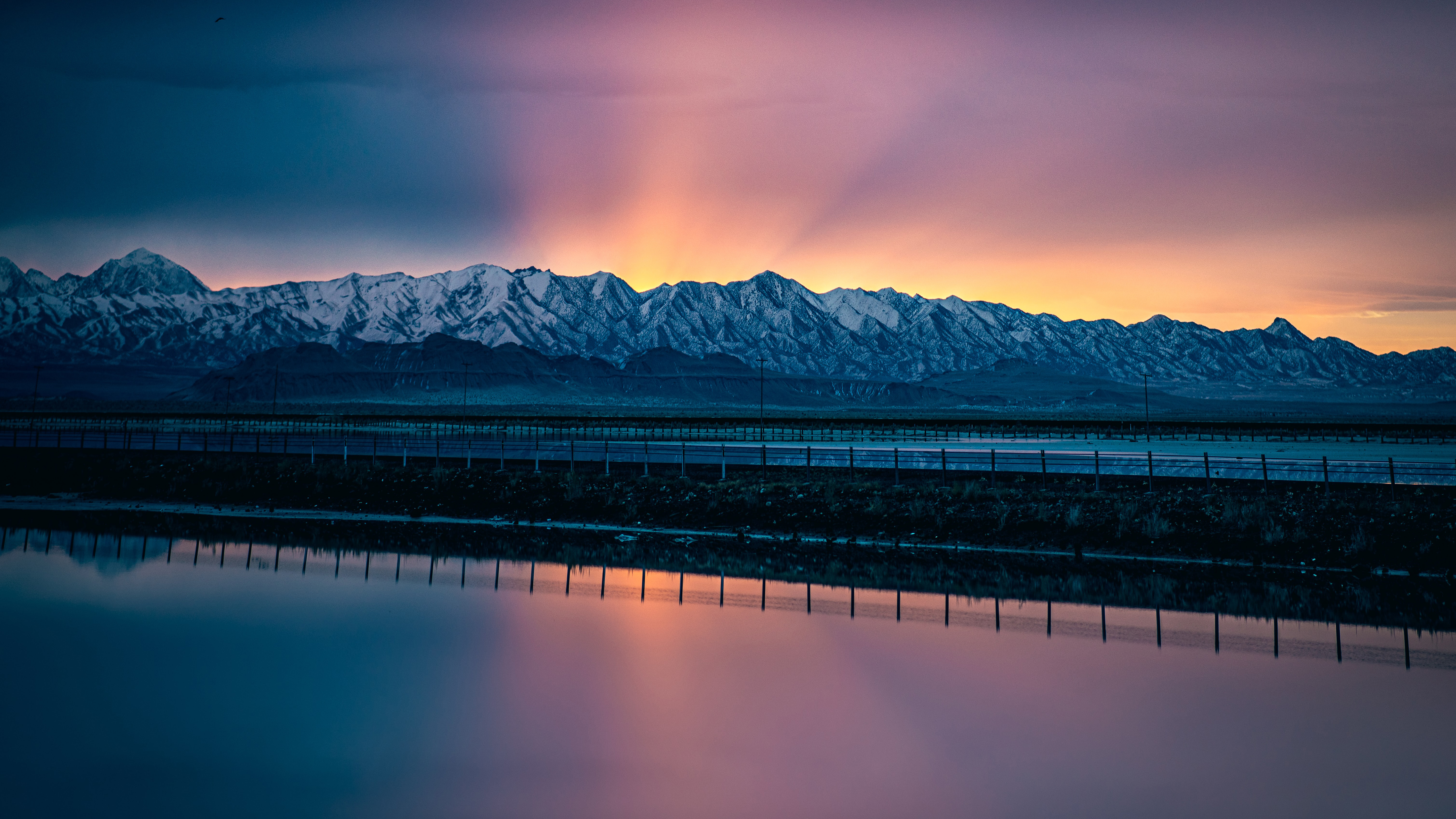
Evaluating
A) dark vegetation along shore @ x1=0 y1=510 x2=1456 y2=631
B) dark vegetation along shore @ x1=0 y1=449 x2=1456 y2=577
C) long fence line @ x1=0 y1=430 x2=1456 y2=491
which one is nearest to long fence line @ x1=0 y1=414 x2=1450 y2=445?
long fence line @ x1=0 y1=430 x2=1456 y2=491

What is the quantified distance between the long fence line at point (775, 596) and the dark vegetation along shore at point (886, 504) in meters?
7.31

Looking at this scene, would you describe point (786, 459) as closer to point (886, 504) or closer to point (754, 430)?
point (886, 504)

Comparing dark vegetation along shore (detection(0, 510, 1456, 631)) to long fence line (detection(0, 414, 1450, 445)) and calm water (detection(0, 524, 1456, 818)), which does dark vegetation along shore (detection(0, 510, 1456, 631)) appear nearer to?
calm water (detection(0, 524, 1456, 818))

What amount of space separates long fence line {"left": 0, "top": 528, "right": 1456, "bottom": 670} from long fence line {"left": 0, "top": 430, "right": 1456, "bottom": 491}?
1115cm

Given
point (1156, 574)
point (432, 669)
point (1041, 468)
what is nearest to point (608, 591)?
point (432, 669)

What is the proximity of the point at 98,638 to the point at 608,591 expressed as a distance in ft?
30.4

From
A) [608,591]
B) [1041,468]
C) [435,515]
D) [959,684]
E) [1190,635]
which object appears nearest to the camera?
[959,684]

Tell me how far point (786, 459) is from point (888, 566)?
22190 millimetres

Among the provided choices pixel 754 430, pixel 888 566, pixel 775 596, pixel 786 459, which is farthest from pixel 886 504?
pixel 754 430

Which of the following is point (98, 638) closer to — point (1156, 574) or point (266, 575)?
point (266, 575)

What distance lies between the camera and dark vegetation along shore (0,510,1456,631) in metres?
21.4

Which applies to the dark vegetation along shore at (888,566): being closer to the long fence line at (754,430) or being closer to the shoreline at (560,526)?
the shoreline at (560,526)

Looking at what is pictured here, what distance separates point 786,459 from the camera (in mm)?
48125

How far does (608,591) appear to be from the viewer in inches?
875
